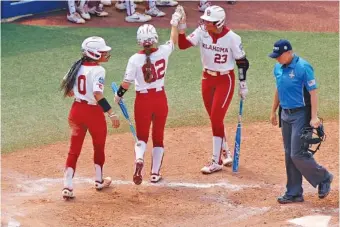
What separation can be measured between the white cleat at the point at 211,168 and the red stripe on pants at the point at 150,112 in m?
0.76

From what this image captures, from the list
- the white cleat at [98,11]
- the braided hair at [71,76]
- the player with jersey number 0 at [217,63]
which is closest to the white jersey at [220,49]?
the player with jersey number 0 at [217,63]

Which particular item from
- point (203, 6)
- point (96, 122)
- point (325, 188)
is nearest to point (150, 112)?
point (96, 122)

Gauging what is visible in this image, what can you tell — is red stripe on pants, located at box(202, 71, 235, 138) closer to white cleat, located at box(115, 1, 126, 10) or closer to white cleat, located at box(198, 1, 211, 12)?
white cleat, located at box(198, 1, 211, 12)

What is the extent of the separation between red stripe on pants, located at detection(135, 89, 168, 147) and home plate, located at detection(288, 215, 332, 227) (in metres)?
1.98

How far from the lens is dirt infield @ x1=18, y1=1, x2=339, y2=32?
15609 mm

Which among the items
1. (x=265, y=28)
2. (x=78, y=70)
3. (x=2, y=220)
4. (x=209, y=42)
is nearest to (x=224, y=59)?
(x=209, y=42)

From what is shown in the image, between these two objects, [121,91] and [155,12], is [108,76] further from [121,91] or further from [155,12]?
[121,91]

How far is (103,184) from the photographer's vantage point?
29.4 feet

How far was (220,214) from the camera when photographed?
27.0 ft

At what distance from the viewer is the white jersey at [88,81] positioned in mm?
8375

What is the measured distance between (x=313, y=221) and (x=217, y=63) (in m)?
2.32

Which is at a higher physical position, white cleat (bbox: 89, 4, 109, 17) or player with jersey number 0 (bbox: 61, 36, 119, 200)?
player with jersey number 0 (bbox: 61, 36, 119, 200)

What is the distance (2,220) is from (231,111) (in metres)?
4.59

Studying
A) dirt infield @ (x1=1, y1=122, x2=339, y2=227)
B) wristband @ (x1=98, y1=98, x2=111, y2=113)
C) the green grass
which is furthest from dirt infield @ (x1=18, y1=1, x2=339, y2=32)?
wristband @ (x1=98, y1=98, x2=111, y2=113)
